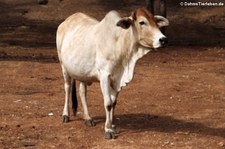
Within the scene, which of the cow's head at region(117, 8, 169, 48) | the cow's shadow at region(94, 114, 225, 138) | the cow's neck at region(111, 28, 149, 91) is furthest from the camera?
the cow's shadow at region(94, 114, 225, 138)

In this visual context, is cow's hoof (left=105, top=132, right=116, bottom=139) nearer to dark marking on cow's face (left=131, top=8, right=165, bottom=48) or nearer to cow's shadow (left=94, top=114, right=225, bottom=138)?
cow's shadow (left=94, top=114, right=225, bottom=138)

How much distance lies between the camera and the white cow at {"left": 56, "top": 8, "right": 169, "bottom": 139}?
6.48 m

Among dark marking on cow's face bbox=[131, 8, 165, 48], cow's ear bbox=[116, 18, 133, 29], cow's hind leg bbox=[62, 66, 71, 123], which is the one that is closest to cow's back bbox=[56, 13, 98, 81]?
cow's hind leg bbox=[62, 66, 71, 123]

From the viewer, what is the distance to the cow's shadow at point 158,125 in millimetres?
7055

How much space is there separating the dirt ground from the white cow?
1.81 ft

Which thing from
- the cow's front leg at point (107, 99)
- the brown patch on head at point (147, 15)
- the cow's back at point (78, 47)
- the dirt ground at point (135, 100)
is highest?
the brown patch on head at point (147, 15)

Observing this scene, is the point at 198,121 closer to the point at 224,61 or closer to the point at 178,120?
the point at 178,120

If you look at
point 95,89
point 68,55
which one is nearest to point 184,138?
point 68,55

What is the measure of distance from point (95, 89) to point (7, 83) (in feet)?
5.04

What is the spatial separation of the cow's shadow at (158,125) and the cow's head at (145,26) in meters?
1.17

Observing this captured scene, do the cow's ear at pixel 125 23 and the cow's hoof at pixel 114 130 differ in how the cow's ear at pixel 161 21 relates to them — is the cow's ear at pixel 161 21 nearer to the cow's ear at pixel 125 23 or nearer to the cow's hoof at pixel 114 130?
the cow's ear at pixel 125 23

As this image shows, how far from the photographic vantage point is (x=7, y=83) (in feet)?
33.8

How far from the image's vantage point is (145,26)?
21.2 feet

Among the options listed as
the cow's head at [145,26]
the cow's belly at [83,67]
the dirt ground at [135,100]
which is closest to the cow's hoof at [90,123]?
the dirt ground at [135,100]
